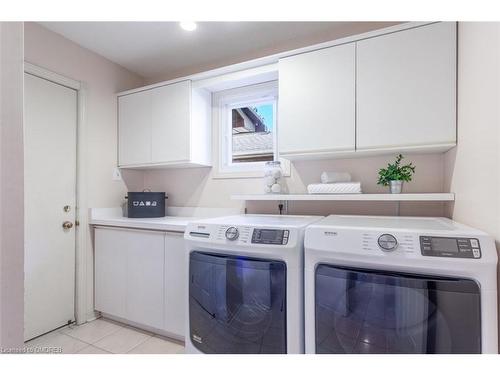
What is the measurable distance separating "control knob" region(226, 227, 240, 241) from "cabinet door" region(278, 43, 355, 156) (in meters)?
0.76

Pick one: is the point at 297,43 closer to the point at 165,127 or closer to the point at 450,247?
the point at 165,127

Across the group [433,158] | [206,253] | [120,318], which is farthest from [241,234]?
[120,318]

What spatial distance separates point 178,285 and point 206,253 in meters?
0.66

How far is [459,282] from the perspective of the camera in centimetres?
93

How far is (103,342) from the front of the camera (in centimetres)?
196

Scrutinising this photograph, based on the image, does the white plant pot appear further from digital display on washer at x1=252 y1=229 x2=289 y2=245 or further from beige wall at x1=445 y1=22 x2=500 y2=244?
digital display on washer at x1=252 y1=229 x2=289 y2=245

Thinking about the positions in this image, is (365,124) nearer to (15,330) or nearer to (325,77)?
(325,77)

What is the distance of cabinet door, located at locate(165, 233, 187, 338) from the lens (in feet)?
6.23

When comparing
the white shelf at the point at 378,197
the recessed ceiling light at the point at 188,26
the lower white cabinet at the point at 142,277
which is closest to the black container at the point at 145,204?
the lower white cabinet at the point at 142,277

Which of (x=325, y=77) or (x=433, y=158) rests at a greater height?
(x=325, y=77)

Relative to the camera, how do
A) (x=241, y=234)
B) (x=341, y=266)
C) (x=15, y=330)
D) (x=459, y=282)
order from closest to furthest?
1. (x=15, y=330)
2. (x=459, y=282)
3. (x=341, y=266)
4. (x=241, y=234)

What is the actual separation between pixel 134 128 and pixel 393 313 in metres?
2.54

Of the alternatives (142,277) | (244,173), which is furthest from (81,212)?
(244,173)

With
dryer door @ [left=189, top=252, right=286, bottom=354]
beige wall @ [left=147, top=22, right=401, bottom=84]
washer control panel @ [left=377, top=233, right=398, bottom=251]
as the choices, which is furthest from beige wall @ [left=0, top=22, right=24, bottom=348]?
beige wall @ [left=147, top=22, right=401, bottom=84]
